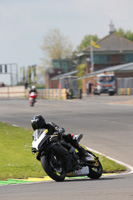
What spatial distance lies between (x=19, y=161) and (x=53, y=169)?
3.36 meters

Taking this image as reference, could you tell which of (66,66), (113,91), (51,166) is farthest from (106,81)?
(66,66)

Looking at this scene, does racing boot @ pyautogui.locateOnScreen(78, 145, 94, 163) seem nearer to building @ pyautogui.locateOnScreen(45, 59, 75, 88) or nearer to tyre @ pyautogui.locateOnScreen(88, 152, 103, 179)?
tyre @ pyautogui.locateOnScreen(88, 152, 103, 179)

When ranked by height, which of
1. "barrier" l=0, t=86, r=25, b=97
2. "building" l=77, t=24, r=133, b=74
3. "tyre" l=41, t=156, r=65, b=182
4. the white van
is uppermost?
"building" l=77, t=24, r=133, b=74

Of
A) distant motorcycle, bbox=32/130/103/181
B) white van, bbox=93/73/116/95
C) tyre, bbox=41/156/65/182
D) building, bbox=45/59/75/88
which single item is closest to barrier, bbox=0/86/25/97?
white van, bbox=93/73/116/95

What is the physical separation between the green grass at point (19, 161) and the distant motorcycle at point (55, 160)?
1.21 meters

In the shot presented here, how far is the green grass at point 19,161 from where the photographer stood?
12.0 m

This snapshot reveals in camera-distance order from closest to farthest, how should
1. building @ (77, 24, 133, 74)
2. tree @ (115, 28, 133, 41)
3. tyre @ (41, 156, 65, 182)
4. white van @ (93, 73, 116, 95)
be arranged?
1. tyre @ (41, 156, 65, 182)
2. white van @ (93, 73, 116, 95)
3. building @ (77, 24, 133, 74)
4. tree @ (115, 28, 133, 41)

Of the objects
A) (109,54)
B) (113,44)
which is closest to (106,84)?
(109,54)

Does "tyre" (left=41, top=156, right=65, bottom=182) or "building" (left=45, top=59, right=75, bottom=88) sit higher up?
"building" (left=45, top=59, right=75, bottom=88)

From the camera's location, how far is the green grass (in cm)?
1197

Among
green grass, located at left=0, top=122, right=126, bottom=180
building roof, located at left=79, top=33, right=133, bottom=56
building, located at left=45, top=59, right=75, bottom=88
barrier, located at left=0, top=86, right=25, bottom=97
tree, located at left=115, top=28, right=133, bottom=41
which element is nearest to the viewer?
green grass, located at left=0, top=122, right=126, bottom=180

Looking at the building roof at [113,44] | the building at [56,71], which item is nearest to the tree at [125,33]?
the building at [56,71]

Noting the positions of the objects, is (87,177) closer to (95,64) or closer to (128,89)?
(128,89)

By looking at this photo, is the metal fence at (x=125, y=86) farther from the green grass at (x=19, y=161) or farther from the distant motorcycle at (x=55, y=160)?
the distant motorcycle at (x=55, y=160)
